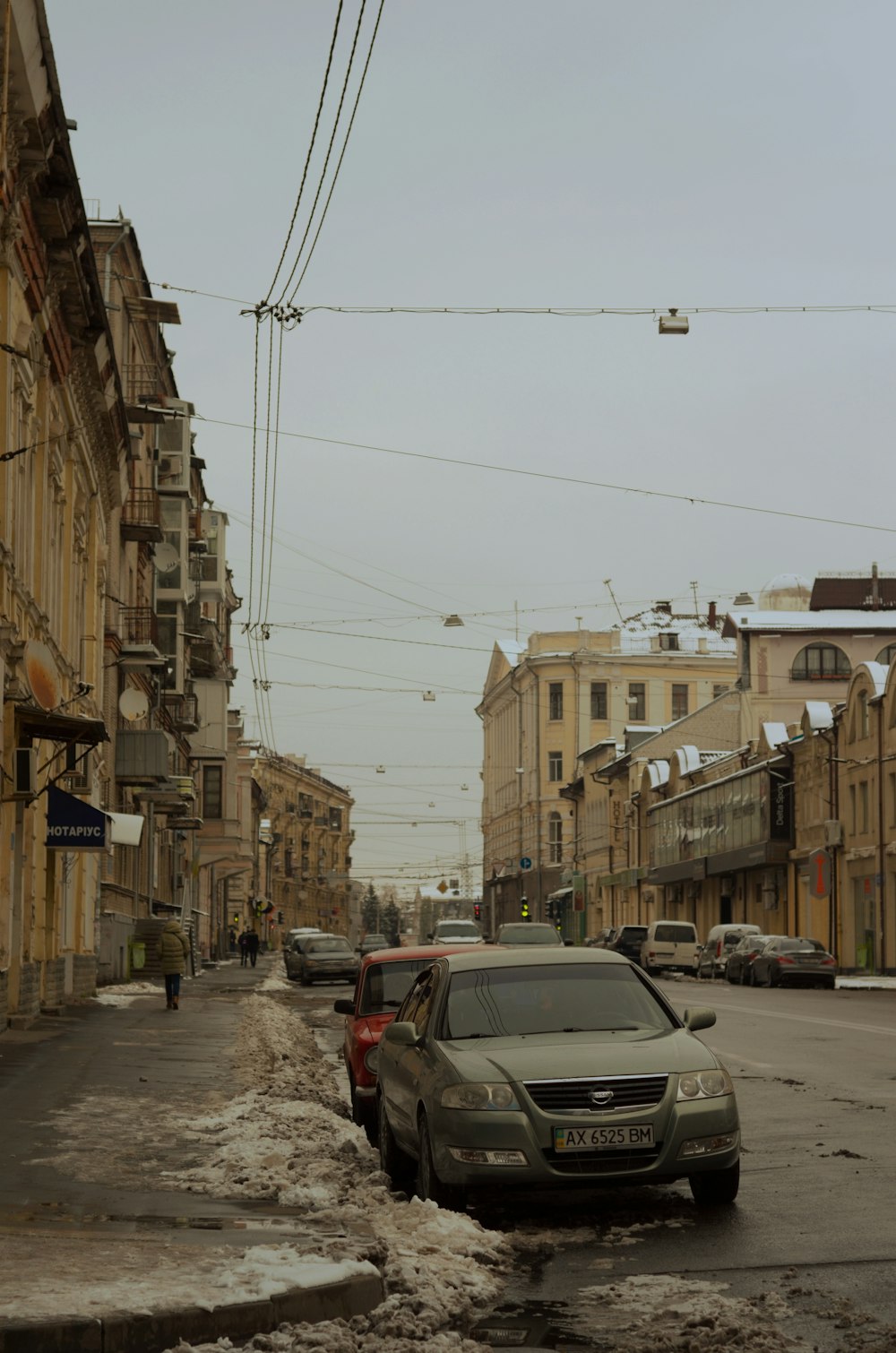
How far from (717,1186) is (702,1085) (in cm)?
63

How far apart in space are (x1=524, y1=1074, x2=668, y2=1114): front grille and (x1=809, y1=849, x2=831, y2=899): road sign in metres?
56.0

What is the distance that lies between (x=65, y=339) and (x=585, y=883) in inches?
3681

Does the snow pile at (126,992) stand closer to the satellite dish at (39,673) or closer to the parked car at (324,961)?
the parked car at (324,961)

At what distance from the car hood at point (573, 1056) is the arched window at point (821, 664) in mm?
83084

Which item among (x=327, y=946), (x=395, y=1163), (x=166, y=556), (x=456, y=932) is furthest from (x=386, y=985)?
(x=456, y=932)

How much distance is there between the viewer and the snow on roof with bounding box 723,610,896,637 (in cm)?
9069

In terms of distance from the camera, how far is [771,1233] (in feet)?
31.3

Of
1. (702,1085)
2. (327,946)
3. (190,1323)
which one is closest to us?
(190,1323)

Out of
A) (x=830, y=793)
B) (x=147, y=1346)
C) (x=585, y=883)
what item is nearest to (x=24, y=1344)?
(x=147, y=1346)

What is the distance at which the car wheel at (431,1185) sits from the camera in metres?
10.1

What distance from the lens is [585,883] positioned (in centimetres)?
11956

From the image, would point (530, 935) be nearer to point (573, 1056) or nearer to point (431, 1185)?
point (573, 1056)

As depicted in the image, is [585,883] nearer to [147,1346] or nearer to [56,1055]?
[56,1055]

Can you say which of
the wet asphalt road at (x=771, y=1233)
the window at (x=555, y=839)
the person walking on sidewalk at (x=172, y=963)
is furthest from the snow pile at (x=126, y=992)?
the window at (x=555, y=839)
